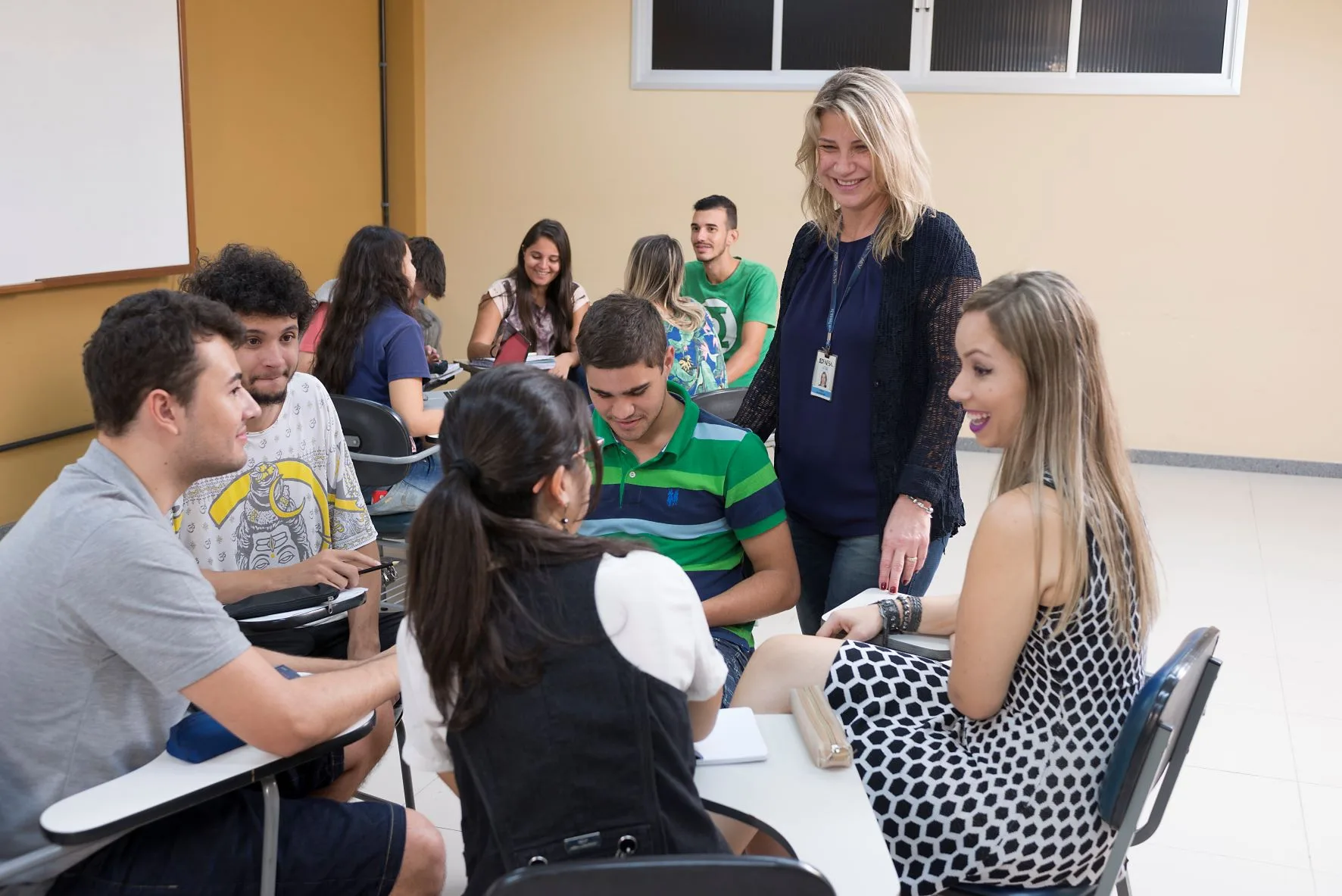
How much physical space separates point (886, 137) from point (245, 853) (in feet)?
5.03

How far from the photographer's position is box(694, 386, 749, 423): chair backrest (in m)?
3.70

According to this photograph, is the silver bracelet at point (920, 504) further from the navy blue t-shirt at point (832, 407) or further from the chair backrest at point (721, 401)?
the chair backrest at point (721, 401)

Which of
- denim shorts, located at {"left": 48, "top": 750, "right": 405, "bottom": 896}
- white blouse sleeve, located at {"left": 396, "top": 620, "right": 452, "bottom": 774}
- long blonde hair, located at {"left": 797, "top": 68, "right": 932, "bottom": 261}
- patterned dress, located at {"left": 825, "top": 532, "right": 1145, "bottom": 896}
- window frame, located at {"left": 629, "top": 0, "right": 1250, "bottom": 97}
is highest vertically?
window frame, located at {"left": 629, "top": 0, "right": 1250, "bottom": 97}

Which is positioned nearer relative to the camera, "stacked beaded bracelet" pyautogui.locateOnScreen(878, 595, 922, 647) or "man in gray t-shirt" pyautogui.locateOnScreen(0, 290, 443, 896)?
"man in gray t-shirt" pyautogui.locateOnScreen(0, 290, 443, 896)

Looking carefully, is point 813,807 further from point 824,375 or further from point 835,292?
point 835,292

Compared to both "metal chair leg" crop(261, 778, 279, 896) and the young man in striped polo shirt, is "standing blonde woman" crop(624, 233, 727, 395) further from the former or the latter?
"metal chair leg" crop(261, 778, 279, 896)

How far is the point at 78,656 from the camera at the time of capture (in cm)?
143

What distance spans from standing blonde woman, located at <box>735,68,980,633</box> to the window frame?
13.5 feet

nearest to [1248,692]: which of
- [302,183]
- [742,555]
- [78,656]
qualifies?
[742,555]

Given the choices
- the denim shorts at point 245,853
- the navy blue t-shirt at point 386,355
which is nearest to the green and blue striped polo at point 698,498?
the denim shorts at point 245,853

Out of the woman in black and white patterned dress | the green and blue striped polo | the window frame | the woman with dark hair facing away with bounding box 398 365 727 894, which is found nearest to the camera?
the woman with dark hair facing away with bounding box 398 365 727 894

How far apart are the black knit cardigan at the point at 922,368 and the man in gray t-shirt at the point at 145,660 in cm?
100

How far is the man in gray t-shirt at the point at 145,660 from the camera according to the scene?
141 centimetres

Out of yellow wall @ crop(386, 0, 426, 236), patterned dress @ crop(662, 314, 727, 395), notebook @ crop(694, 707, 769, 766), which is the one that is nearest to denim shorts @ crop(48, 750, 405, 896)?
notebook @ crop(694, 707, 769, 766)
